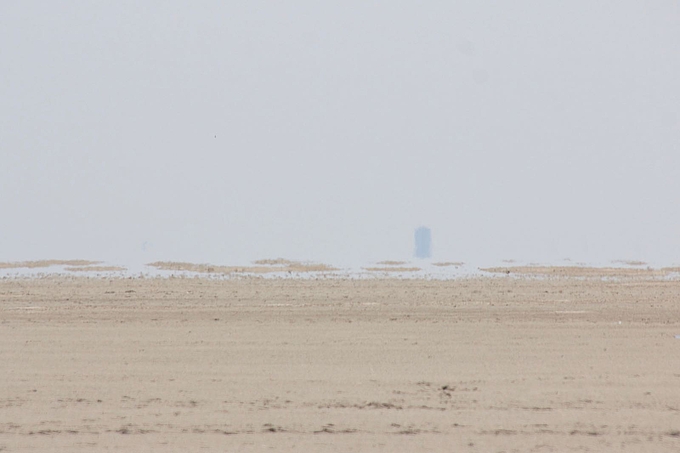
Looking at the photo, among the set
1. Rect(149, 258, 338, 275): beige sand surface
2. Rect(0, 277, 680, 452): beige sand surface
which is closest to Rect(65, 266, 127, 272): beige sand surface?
Rect(149, 258, 338, 275): beige sand surface

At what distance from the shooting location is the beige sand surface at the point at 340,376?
28.5 ft

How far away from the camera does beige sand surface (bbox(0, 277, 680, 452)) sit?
8680 mm

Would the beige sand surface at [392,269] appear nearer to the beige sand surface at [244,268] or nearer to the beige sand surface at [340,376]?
the beige sand surface at [244,268]

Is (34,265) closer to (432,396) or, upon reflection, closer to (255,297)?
(255,297)

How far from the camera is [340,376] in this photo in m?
11.8

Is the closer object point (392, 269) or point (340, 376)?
point (340, 376)

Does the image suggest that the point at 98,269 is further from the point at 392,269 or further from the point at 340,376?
the point at 340,376

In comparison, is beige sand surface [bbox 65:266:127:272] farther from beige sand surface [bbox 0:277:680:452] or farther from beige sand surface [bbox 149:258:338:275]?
beige sand surface [bbox 0:277:680:452]

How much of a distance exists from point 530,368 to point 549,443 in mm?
4124

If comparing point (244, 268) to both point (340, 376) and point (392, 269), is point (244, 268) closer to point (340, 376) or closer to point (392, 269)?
point (392, 269)

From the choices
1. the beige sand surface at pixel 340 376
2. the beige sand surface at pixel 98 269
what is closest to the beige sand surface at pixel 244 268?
the beige sand surface at pixel 98 269

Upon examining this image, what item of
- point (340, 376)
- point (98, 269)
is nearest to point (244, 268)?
point (98, 269)

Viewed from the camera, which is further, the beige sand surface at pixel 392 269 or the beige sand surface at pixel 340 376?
the beige sand surface at pixel 392 269

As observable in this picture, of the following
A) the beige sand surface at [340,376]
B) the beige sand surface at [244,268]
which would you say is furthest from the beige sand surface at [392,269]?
the beige sand surface at [340,376]
